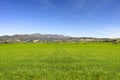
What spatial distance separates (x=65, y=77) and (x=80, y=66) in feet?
18.1

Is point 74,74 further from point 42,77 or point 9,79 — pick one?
point 9,79

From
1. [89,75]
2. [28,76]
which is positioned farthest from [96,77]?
[28,76]

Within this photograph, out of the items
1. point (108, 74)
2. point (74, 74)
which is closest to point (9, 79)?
point (74, 74)

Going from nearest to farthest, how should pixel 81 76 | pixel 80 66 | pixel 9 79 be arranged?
pixel 9 79 < pixel 81 76 < pixel 80 66

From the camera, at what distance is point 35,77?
44.7 ft

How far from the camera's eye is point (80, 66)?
18.8 m

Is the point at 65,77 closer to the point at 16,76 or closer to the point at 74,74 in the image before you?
the point at 74,74

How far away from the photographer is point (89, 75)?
46.8 ft

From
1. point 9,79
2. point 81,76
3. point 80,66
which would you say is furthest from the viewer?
point 80,66

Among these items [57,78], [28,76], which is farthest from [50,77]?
[28,76]

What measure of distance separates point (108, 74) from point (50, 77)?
4.37m

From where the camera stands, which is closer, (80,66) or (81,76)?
(81,76)

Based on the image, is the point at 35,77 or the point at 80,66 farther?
the point at 80,66

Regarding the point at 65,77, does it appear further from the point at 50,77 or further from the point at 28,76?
the point at 28,76
